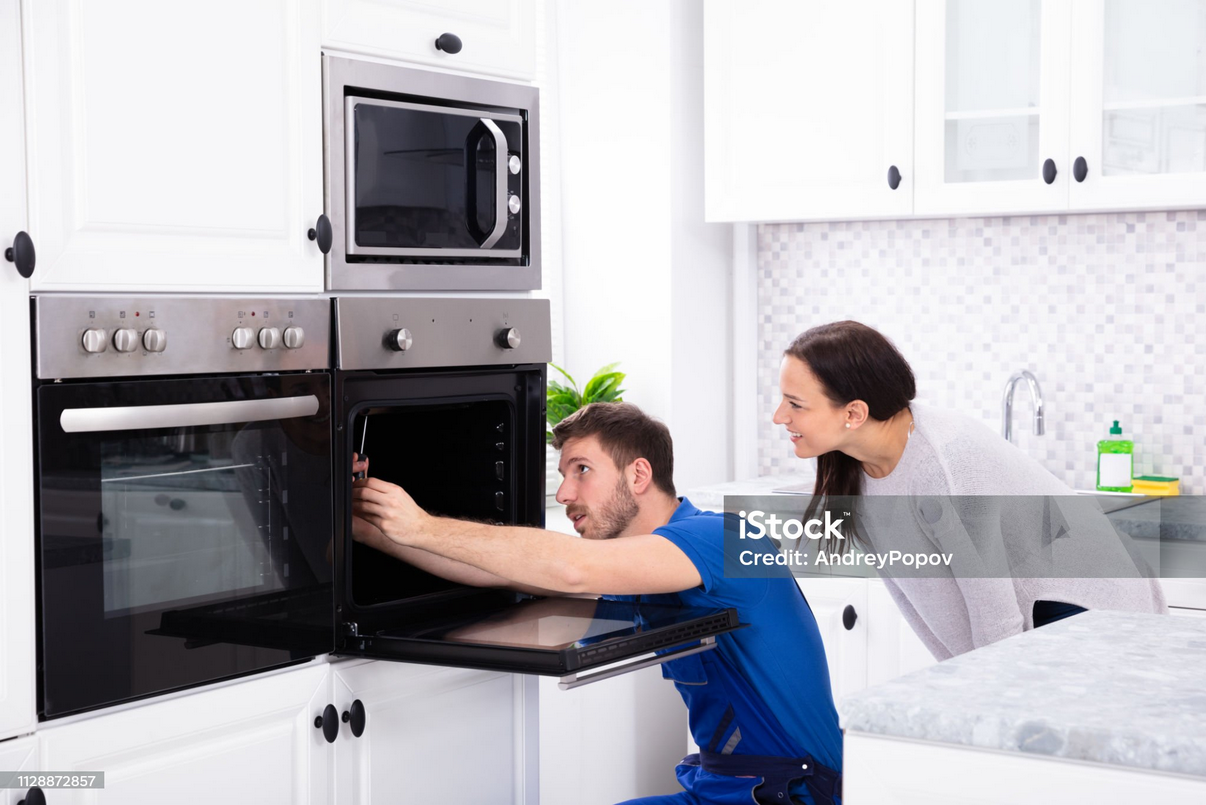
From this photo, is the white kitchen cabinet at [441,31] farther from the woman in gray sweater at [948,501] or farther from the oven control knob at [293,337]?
the woman in gray sweater at [948,501]

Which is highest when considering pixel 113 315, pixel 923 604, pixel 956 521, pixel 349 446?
pixel 113 315

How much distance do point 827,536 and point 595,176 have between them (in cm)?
129

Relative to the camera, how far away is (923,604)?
2.26 m

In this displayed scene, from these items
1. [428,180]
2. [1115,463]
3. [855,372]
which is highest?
[428,180]

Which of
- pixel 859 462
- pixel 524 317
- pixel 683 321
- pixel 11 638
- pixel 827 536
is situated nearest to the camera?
pixel 11 638

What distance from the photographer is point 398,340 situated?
6.35 ft

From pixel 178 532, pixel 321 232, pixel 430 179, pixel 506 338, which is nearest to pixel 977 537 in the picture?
pixel 506 338

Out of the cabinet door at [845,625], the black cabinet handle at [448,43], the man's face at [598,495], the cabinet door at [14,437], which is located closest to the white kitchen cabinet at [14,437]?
the cabinet door at [14,437]

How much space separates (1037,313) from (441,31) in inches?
73.4

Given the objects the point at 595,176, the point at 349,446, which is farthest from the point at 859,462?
the point at 595,176

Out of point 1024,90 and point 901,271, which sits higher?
point 1024,90

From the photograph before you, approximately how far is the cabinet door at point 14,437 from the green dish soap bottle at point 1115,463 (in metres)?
2.39

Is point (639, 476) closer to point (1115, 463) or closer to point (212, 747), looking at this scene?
point (212, 747)

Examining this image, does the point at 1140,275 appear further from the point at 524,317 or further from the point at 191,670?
the point at 191,670
